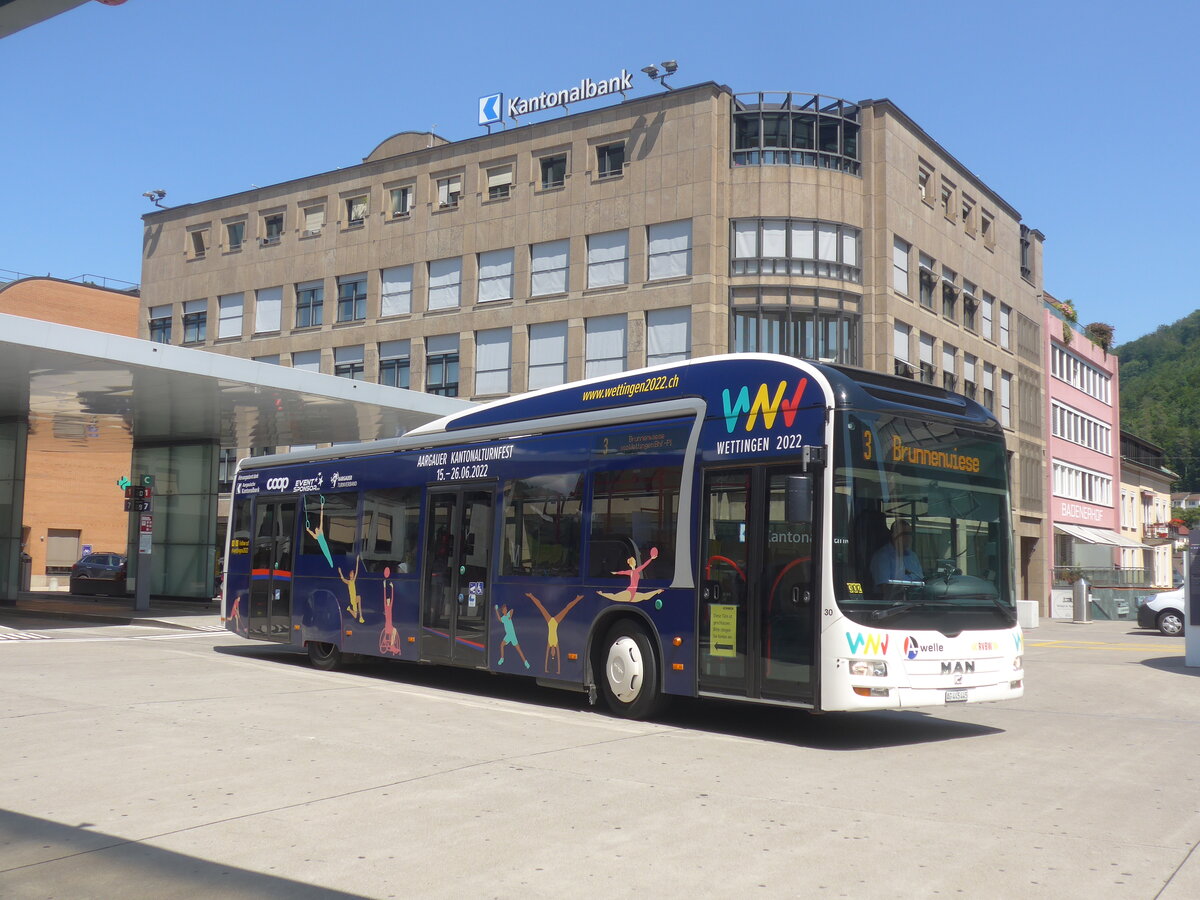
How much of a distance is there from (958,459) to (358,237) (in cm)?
3750

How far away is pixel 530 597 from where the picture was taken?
12523 mm

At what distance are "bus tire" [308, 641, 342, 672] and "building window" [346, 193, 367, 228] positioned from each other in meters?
31.1

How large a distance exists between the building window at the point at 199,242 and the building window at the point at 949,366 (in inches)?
1176

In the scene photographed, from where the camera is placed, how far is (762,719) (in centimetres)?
1205

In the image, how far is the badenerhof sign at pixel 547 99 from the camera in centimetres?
3972

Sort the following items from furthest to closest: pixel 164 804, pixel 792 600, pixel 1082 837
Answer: pixel 792 600
pixel 164 804
pixel 1082 837

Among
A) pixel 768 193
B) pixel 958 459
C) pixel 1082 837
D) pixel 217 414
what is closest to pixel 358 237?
pixel 768 193

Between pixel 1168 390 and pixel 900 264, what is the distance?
2360 inches

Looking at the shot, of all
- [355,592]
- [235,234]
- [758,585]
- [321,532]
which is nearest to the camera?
[758,585]

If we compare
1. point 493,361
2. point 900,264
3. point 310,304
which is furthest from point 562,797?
point 310,304

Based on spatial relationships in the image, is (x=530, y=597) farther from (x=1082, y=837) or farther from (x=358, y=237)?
(x=358, y=237)

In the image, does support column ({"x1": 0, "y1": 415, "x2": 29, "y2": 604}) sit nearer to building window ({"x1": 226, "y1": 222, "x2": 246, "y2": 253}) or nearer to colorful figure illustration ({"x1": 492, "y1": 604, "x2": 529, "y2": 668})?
colorful figure illustration ({"x1": 492, "y1": 604, "x2": 529, "y2": 668})

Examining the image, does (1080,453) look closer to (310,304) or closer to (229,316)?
(310,304)

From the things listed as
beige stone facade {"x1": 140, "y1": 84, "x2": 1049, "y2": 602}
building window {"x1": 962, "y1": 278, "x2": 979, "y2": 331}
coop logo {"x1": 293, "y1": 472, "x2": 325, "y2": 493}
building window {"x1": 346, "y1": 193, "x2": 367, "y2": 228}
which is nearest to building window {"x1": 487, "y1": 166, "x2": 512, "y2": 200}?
beige stone facade {"x1": 140, "y1": 84, "x2": 1049, "y2": 602}
